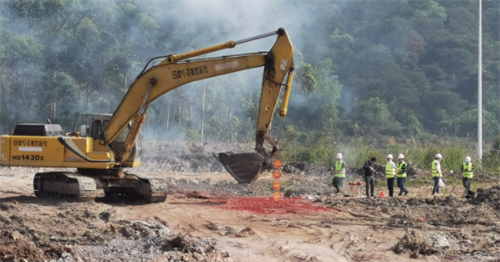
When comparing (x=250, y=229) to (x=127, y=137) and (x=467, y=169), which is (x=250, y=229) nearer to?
(x=127, y=137)

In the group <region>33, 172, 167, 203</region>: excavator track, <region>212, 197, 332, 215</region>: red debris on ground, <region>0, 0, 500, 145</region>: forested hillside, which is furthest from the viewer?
<region>0, 0, 500, 145</region>: forested hillside

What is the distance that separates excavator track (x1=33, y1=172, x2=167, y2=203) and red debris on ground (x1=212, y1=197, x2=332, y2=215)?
1810 millimetres

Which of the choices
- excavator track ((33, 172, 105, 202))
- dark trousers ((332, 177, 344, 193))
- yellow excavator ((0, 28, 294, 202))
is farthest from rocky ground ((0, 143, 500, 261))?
yellow excavator ((0, 28, 294, 202))

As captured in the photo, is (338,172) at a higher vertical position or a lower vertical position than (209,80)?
lower

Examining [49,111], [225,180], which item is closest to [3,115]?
[49,111]

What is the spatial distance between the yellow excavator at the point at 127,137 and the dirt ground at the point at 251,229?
83 cm

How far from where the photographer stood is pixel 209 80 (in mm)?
46344

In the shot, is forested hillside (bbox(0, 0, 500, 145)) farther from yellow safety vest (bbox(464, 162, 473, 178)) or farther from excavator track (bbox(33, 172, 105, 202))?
excavator track (bbox(33, 172, 105, 202))

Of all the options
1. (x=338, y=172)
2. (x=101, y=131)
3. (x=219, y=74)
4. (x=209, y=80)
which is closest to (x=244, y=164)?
(x=219, y=74)

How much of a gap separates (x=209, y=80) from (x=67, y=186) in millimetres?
28715

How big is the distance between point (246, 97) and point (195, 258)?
37.7m

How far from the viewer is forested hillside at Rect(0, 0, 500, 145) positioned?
148 ft

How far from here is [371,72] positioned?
71.9m

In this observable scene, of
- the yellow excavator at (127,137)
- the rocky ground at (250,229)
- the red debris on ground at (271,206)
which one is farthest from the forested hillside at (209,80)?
the yellow excavator at (127,137)
